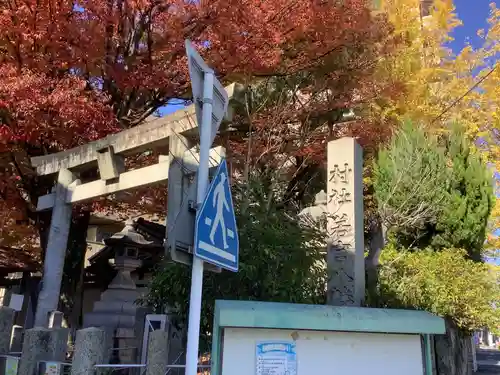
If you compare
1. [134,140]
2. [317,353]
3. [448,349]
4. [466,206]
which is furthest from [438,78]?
[317,353]

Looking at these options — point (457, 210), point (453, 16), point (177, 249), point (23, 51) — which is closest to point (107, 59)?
point (23, 51)

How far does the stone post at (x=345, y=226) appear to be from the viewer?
276 inches

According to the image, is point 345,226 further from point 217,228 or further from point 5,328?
point 5,328

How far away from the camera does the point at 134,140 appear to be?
7031 millimetres

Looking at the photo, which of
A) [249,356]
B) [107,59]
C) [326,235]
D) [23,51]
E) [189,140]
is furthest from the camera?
[107,59]

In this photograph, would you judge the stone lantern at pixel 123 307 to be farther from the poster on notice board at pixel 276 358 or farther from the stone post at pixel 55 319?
the poster on notice board at pixel 276 358

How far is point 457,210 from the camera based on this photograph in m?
10.6

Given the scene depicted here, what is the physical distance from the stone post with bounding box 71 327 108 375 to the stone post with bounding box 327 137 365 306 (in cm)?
364

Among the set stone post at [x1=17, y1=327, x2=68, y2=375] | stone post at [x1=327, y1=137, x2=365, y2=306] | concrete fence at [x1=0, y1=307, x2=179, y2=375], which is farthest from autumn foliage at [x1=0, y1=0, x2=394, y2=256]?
stone post at [x1=17, y1=327, x2=68, y2=375]

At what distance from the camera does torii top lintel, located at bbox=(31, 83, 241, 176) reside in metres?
6.46

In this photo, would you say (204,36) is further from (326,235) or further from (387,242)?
(387,242)

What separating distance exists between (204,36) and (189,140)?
3.49 m

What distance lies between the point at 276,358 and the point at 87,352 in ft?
7.09

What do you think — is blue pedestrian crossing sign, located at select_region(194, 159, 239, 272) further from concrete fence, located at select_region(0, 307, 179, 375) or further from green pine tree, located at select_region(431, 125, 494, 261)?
green pine tree, located at select_region(431, 125, 494, 261)
